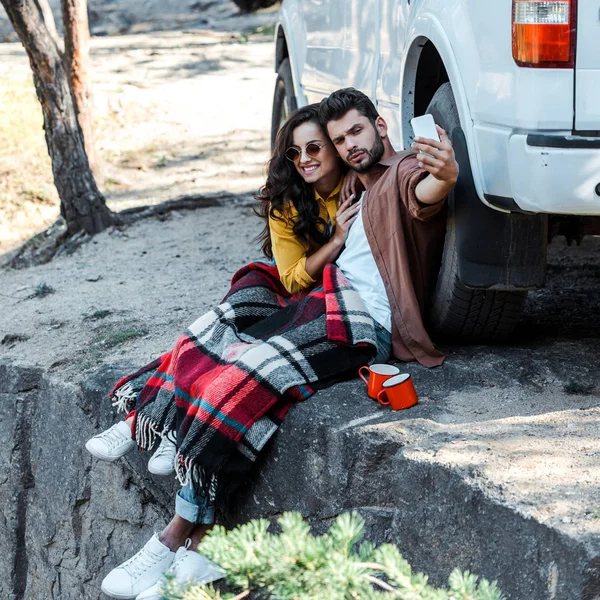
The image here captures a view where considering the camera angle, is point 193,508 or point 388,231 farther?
point 388,231

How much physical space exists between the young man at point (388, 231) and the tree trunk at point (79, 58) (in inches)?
173

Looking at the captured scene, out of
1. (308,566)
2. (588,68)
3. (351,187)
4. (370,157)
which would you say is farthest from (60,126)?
(308,566)

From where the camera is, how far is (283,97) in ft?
19.9

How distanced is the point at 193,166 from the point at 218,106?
1.78 meters

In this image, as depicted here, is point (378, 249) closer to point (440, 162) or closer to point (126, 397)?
point (440, 162)

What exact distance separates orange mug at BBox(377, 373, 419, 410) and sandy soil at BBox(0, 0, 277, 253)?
4987 millimetres

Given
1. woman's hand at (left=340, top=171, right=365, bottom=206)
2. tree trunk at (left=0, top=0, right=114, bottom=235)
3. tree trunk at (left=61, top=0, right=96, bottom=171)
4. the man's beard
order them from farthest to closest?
tree trunk at (left=61, top=0, right=96, bottom=171) < tree trunk at (left=0, top=0, right=114, bottom=235) < woman's hand at (left=340, top=171, right=365, bottom=206) < the man's beard

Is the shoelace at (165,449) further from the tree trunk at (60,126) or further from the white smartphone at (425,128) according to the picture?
the tree trunk at (60,126)

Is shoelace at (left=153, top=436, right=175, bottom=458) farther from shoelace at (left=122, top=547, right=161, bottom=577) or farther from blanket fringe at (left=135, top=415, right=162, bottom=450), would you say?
shoelace at (left=122, top=547, right=161, bottom=577)

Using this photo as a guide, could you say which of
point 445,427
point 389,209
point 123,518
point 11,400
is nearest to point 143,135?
point 11,400

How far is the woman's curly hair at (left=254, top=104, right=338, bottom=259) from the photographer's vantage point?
3.66 metres

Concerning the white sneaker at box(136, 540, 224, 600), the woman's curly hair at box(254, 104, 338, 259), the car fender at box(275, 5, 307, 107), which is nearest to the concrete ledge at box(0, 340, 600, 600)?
the white sneaker at box(136, 540, 224, 600)

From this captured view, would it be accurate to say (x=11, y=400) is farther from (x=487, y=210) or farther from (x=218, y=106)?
(x=218, y=106)

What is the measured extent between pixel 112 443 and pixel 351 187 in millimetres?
1325
